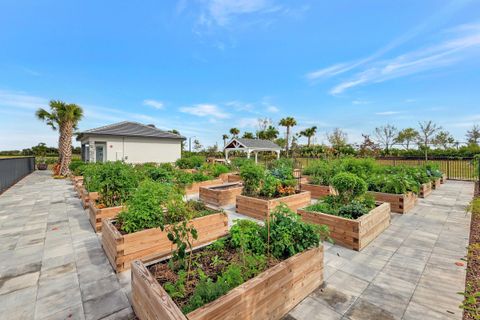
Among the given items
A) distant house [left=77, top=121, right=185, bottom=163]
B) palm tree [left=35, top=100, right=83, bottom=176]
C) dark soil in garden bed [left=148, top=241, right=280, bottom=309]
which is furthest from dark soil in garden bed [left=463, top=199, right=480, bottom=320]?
palm tree [left=35, top=100, right=83, bottom=176]

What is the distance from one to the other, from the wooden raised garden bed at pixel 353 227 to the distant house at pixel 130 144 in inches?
587

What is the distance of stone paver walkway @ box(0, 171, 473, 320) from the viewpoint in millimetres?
2037

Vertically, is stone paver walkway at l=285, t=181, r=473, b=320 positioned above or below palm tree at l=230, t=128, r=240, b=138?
below

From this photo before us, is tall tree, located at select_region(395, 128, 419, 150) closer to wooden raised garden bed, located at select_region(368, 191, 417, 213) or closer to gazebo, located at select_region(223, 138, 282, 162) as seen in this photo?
gazebo, located at select_region(223, 138, 282, 162)

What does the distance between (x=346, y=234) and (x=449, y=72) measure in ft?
31.9

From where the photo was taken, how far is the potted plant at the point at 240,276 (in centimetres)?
155

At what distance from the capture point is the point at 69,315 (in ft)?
6.51

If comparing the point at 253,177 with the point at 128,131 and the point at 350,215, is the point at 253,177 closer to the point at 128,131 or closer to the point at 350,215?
the point at 350,215

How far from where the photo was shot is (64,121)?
46.7 ft

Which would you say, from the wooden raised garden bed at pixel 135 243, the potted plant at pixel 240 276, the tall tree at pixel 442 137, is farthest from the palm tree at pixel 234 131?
the potted plant at pixel 240 276

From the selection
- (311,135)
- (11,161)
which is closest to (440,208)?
(11,161)

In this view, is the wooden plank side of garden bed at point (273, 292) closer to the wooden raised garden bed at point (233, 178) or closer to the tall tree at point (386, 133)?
the wooden raised garden bed at point (233, 178)

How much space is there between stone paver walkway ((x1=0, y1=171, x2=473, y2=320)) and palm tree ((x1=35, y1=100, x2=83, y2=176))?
40.5 feet

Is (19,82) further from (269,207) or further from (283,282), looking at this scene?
(283,282)
